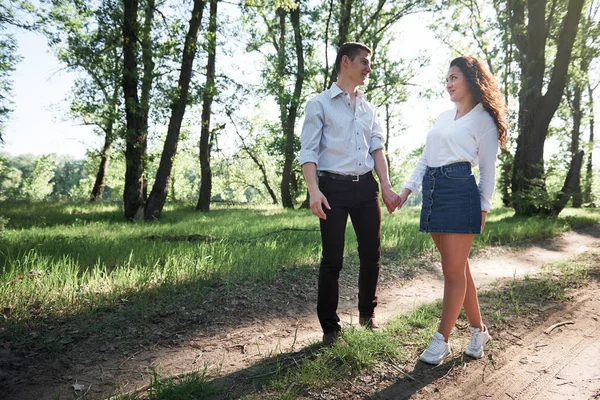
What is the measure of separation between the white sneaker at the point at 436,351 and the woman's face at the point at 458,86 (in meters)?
1.88

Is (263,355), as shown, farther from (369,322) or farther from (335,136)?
(335,136)

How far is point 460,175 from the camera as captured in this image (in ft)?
9.37

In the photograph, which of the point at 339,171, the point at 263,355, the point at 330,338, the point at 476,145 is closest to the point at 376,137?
the point at 339,171

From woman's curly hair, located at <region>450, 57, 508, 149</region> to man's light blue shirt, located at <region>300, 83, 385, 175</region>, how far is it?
92 centimetres

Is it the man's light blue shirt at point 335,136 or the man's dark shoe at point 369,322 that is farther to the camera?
the man's dark shoe at point 369,322

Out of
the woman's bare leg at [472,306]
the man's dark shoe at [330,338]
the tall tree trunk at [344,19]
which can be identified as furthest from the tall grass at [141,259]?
the tall tree trunk at [344,19]

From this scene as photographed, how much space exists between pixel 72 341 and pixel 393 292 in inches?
148

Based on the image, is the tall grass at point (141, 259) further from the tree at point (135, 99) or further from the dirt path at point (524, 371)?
the dirt path at point (524, 371)

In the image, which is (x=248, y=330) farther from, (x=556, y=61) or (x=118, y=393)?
(x=556, y=61)

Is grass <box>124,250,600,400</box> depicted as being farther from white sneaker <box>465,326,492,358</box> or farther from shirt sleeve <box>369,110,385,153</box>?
shirt sleeve <box>369,110,385,153</box>

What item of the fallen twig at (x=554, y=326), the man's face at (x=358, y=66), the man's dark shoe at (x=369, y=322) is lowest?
the fallen twig at (x=554, y=326)

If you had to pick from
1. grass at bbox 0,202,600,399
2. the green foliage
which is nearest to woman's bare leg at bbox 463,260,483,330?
grass at bbox 0,202,600,399

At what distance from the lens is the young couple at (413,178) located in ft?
9.39

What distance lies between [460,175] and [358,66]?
4.16 ft
